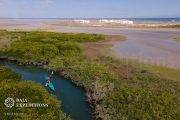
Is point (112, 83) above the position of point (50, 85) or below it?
above

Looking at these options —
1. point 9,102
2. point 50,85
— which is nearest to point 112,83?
point 50,85

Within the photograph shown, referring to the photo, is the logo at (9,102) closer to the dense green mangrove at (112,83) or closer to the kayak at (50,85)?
the dense green mangrove at (112,83)

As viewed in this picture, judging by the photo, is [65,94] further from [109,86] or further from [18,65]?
[18,65]

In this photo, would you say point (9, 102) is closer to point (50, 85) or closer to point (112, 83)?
point (50, 85)

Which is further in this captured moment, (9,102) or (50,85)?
(50,85)

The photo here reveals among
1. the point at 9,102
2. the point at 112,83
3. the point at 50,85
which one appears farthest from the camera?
the point at 50,85

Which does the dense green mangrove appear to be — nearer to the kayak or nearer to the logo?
the kayak

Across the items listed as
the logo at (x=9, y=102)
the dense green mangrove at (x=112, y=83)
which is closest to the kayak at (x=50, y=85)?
the dense green mangrove at (x=112, y=83)
